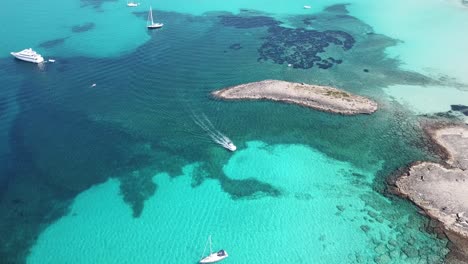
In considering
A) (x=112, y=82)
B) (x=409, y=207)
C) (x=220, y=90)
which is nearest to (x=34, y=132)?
(x=112, y=82)

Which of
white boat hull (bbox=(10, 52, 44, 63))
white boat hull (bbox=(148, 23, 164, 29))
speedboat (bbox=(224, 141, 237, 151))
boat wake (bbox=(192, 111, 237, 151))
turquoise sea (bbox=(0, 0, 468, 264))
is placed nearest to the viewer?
turquoise sea (bbox=(0, 0, 468, 264))

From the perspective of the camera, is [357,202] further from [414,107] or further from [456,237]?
[414,107]

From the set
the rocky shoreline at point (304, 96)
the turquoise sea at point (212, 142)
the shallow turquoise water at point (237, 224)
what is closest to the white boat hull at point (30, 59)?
the turquoise sea at point (212, 142)

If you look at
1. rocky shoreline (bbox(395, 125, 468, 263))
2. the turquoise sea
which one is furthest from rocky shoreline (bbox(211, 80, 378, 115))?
rocky shoreline (bbox(395, 125, 468, 263))

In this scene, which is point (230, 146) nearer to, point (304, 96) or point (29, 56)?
point (304, 96)

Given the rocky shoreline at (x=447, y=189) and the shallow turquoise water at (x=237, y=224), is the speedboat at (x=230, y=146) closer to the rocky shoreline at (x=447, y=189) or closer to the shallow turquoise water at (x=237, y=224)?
the shallow turquoise water at (x=237, y=224)

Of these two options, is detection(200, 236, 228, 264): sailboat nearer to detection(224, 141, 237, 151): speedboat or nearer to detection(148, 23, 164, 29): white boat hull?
detection(224, 141, 237, 151): speedboat
